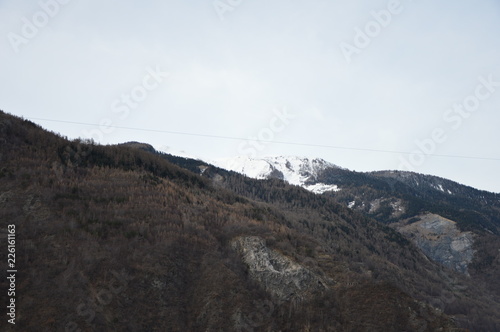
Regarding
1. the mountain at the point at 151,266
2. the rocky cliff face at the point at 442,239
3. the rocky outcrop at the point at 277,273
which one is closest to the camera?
the mountain at the point at 151,266

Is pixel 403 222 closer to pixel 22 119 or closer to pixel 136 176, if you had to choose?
pixel 136 176

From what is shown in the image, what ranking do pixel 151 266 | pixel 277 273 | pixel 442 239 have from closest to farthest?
pixel 151 266 < pixel 277 273 < pixel 442 239

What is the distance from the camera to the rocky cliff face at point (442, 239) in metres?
109

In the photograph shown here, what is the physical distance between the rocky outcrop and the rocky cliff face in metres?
114

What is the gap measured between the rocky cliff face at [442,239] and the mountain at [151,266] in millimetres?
111527

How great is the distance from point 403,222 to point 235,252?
480 ft

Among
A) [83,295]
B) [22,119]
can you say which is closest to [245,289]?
[83,295]

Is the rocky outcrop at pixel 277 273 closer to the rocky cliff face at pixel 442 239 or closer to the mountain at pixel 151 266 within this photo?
the mountain at pixel 151 266

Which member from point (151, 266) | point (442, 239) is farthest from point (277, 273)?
point (442, 239)

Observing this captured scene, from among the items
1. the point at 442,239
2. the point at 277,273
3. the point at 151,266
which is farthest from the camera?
the point at 442,239

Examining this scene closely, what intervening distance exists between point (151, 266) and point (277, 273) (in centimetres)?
875

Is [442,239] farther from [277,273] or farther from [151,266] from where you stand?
[151,266]

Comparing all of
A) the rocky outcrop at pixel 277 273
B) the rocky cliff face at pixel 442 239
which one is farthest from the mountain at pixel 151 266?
the rocky cliff face at pixel 442 239

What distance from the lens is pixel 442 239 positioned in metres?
120
